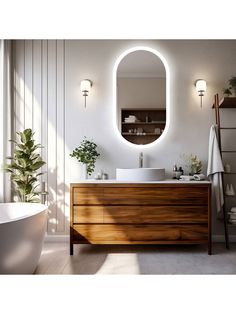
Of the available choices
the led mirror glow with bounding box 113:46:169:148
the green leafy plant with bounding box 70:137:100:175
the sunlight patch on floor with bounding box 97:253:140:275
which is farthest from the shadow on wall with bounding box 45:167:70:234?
the led mirror glow with bounding box 113:46:169:148

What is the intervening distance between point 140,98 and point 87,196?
1447mm

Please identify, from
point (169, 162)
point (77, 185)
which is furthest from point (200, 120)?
point (77, 185)

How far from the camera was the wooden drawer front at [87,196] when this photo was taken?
9.14 ft

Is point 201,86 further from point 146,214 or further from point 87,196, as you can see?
point 87,196

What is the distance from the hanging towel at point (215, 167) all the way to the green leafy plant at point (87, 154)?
142 cm

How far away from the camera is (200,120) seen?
11.1 ft

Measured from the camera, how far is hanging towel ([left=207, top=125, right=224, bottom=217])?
10.3 ft

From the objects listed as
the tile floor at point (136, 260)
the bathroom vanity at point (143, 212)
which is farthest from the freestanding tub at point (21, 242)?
the bathroom vanity at point (143, 212)

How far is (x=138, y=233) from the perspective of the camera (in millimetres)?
2773

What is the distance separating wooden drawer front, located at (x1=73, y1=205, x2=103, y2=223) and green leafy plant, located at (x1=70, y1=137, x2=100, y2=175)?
59cm

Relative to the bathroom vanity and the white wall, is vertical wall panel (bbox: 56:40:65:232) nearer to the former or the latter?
the white wall

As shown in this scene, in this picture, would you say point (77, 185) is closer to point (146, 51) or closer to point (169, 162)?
point (169, 162)
